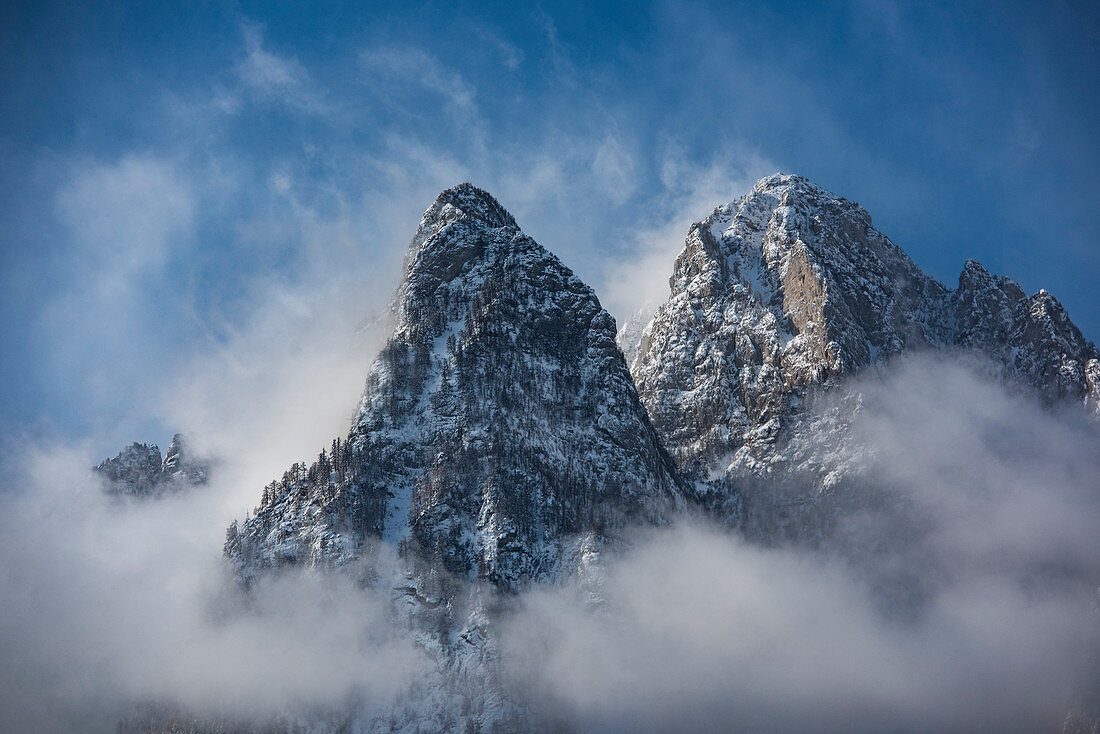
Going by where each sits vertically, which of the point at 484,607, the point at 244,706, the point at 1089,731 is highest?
the point at 484,607

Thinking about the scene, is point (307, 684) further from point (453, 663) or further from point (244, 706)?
point (453, 663)

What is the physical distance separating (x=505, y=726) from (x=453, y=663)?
49.3 ft

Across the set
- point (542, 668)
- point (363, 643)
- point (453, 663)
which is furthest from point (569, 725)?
point (363, 643)

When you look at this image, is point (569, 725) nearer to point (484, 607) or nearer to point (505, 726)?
point (505, 726)

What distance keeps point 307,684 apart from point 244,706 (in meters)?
13.6

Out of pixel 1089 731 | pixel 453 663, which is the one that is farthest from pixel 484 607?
pixel 1089 731

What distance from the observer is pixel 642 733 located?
200 m

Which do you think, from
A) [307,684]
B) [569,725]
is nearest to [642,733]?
[569,725]

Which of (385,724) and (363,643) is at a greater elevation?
(363,643)

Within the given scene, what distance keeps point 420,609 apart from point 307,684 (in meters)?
26.0

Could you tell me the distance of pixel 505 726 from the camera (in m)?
→ 189

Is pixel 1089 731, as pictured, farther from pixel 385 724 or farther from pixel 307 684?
pixel 307 684

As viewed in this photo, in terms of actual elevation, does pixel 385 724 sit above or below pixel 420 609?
below

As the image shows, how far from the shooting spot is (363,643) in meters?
198
